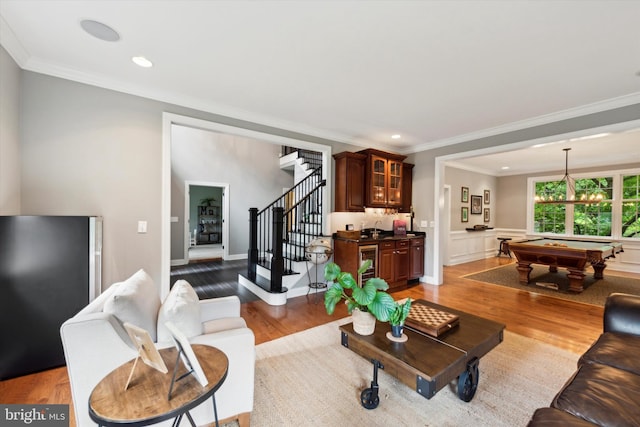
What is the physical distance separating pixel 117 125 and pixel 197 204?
28.1 feet

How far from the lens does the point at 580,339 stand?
2904 mm

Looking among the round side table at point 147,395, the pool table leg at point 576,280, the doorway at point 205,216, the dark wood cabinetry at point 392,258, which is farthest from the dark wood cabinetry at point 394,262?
the doorway at point 205,216

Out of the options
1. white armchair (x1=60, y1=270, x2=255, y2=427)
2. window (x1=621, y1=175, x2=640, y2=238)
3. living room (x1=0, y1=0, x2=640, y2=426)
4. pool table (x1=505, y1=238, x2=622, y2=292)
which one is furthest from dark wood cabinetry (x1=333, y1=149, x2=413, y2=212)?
window (x1=621, y1=175, x2=640, y2=238)

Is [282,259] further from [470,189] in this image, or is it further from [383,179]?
[470,189]

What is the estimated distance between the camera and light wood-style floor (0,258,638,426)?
2.01 meters

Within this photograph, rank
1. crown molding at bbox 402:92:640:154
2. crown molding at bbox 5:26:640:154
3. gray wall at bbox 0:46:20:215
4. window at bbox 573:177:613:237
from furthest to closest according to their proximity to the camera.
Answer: window at bbox 573:177:613:237, crown molding at bbox 402:92:640:154, crown molding at bbox 5:26:640:154, gray wall at bbox 0:46:20:215

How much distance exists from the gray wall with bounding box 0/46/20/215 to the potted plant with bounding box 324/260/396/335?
9.05 feet

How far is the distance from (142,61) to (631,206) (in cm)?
991

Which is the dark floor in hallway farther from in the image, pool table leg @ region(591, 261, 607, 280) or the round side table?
pool table leg @ region(591, 261, 607, 280)

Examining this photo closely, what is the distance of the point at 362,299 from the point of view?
1.75 m

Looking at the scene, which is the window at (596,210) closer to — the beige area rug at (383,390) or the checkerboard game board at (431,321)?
the beige area rug at (383,390)

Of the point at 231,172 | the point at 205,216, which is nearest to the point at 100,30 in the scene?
the point at 231,172

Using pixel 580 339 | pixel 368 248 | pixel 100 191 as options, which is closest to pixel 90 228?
pixel 100 191

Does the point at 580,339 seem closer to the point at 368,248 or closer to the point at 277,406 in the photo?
the point at 368,248
